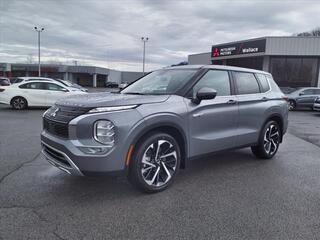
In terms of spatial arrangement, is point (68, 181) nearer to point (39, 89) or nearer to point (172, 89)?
point (172, 89)

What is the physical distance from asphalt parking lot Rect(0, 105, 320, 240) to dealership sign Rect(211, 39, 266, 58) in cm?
2088

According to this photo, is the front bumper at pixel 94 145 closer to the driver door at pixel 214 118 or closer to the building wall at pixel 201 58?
the driver door at pixel 214 118

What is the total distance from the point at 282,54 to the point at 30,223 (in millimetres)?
24816

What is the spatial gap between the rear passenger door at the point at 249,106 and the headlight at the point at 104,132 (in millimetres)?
2505

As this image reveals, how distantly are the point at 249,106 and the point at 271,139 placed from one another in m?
1.16

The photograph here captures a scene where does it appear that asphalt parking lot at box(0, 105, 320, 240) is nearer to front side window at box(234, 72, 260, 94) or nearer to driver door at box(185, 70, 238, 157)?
driver door at box(185, 70, 238, 157)

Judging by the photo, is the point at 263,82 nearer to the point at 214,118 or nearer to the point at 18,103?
the point at 214,118

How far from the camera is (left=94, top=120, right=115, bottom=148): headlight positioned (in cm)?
320

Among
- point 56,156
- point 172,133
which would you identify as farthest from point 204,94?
point 56,156

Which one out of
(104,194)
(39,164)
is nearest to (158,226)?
(104,194)

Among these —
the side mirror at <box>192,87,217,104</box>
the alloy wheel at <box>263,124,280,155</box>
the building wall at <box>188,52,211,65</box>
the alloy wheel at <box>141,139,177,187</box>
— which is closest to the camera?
the alloy wheel at <box>141,139,177,187</box>

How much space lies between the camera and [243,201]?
3.52 meters

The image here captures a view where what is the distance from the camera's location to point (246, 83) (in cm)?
511

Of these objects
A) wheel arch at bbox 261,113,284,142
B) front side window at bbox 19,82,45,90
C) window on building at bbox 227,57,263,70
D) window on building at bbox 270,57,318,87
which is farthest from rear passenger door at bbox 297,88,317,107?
front side window at bbox 19,82,45,90
